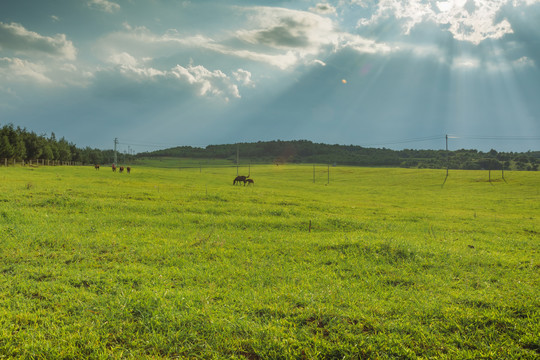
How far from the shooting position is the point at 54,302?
6.71m

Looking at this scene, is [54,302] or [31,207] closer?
[54,302]

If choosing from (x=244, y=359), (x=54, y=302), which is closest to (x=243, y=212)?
(x=54, y=302)

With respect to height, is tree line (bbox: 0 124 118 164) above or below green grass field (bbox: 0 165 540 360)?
above

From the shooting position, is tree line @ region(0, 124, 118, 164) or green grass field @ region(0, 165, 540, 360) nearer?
green grass field @ region(0, 165, 540, 360)

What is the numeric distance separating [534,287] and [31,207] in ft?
73.5

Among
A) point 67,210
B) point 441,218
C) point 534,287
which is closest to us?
point 534,287

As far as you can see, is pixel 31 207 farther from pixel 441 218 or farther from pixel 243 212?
pixel 441 218

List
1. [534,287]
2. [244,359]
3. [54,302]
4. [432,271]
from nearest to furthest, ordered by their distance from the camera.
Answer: [244,359]
[54,302]
[534,287]
[432,271]

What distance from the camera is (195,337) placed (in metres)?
5.61

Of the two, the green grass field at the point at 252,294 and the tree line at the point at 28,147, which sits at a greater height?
the tree line at the point at 28,147

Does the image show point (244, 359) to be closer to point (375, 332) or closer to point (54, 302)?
point (375, 332)

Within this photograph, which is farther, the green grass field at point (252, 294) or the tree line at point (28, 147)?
the tree line at point (28, 147)

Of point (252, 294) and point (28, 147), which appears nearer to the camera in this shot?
point (252, 294)

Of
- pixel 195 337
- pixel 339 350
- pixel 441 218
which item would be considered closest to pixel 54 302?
pixel 195 337
